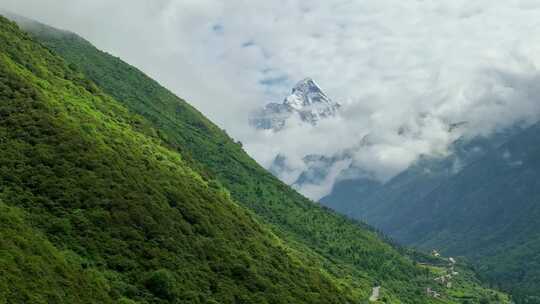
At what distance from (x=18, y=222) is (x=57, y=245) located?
27.2ft

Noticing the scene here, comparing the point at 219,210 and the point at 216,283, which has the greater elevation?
the point at 219,210

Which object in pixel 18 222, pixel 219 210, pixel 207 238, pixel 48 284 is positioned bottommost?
pixel 48 284

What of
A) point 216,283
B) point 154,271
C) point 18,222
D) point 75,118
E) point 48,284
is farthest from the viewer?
point 75,118

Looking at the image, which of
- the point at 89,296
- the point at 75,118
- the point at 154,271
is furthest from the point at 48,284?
the point at 75,118

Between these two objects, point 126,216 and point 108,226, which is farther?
point 126,216

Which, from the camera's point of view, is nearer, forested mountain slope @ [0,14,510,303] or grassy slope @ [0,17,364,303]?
grassy slope @ [0,17,364,303]

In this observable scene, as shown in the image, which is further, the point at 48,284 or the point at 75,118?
the point at 75,118

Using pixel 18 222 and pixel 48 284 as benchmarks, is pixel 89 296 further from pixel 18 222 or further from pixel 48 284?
pixel 18 222

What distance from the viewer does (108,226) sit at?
124 m

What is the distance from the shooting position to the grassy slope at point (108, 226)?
102125 millimetres

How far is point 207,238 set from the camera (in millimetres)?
145500

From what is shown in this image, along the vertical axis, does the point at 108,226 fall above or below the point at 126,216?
below

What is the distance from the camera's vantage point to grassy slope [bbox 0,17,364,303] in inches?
4021

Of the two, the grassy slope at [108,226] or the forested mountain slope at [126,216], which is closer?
the grassy slope at [108,226]
